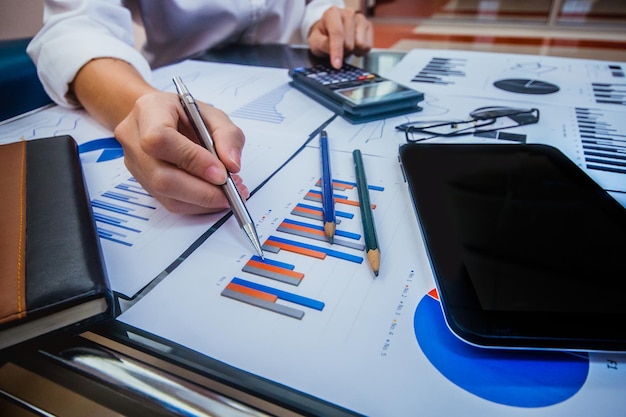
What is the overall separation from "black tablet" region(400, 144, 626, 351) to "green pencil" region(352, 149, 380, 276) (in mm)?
34

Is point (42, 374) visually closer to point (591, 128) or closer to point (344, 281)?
point (344, 281)

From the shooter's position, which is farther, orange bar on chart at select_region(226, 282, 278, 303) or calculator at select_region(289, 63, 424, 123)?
calculator at select_region(289, 63, 424, 123)

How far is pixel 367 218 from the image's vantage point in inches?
11.5

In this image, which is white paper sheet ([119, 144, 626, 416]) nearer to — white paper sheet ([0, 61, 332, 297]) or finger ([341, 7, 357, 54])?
white paper sheet ([0, 61, 332, 297])

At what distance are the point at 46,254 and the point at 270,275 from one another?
0.43ft

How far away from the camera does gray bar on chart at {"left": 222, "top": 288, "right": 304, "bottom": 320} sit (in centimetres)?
23

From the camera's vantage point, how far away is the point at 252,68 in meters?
0.71

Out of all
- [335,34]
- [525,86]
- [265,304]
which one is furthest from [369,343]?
[335,34]

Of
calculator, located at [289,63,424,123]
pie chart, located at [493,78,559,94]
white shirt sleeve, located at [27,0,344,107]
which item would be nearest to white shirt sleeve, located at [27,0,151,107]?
white shirt sleeve, located at [27,0,344,107]

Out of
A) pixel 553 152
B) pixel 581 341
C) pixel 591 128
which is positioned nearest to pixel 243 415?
pixel 581 341

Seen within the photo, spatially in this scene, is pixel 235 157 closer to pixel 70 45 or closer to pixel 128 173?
pixel 128 173

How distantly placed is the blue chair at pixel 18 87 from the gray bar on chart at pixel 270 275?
1.57 ft

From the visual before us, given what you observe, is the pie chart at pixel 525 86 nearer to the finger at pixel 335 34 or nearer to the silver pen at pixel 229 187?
the finger at pixel 335 34

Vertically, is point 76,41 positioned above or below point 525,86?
above
